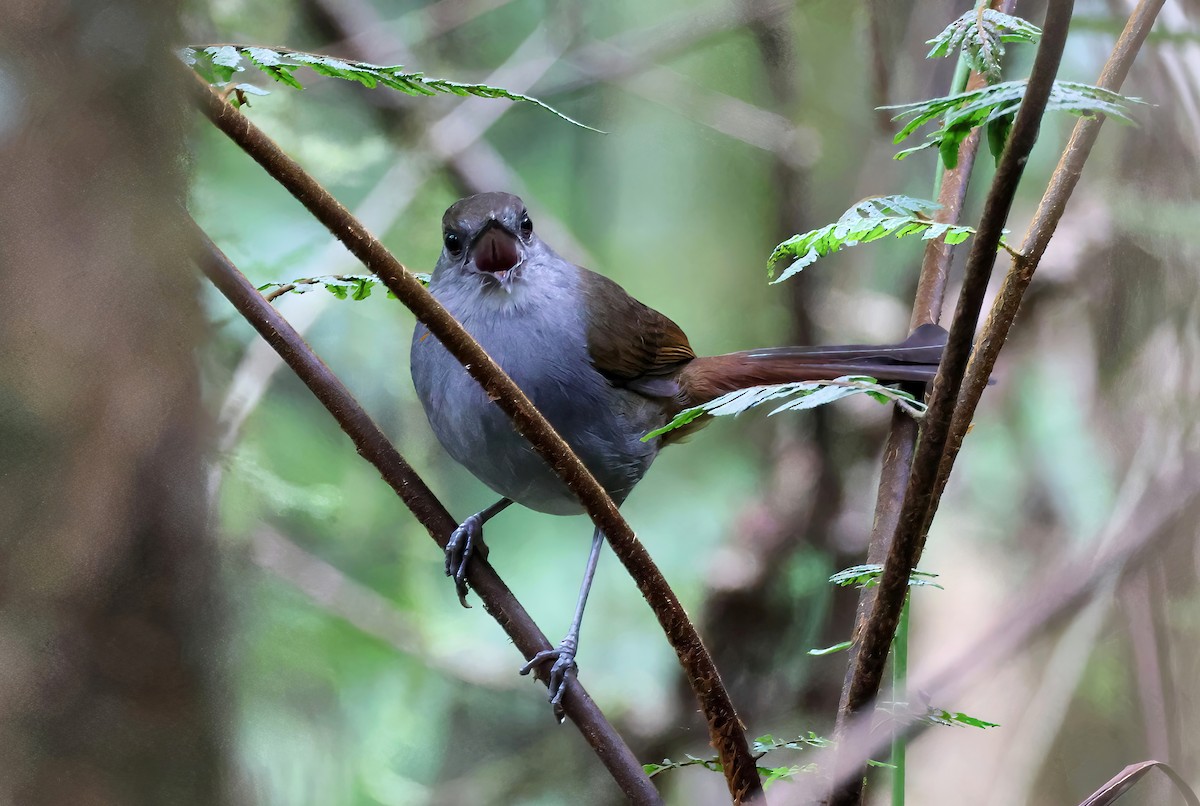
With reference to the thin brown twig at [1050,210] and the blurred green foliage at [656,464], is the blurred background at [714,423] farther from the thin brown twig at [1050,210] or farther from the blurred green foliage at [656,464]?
the thin brown twig at [1050,210]

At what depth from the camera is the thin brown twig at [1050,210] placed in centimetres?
81

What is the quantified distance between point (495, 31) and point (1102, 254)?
1.45m

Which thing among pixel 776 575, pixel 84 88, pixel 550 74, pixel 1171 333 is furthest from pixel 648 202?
pixel 84 88

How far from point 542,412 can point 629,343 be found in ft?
0.64

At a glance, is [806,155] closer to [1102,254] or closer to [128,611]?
[1102,254]

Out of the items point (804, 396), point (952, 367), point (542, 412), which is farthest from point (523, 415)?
point (542, 412)

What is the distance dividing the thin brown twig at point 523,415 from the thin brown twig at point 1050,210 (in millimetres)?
234

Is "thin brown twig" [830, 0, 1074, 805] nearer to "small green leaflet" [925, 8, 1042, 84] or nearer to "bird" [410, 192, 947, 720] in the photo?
"small green leaflet" [925, 8, 1042, 84]

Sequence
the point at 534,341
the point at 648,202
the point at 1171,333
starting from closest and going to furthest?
the point at 534,341, the point at 1171,333, the point at 648,202

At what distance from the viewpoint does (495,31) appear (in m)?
2.34

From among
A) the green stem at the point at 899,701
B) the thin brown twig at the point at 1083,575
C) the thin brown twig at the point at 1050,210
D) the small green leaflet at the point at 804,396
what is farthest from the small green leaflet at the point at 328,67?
the thin brown twig at the point at 1083,575

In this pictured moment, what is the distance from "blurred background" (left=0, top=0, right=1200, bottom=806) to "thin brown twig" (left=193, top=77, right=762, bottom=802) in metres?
1.31

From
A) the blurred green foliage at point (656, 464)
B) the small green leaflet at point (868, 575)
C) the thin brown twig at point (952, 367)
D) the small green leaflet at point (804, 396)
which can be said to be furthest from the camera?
the blurred green foliage at point (656, 464)

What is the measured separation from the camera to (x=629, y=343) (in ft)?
5.07
